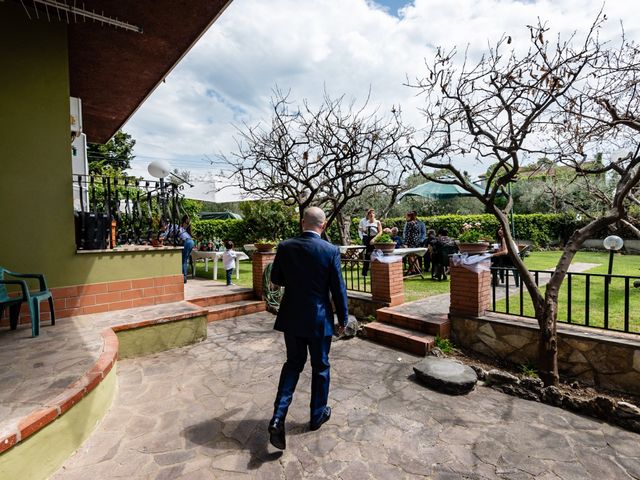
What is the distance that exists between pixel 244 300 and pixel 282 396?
450cm

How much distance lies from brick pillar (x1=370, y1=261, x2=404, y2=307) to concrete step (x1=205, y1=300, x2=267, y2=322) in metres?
2.34

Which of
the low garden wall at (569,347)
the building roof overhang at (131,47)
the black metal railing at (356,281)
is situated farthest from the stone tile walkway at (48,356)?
the building roof overhang at (131,47)

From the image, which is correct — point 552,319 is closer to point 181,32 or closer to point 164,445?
point 164,445

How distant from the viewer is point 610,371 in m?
3.32

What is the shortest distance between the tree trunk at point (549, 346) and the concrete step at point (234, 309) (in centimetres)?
463

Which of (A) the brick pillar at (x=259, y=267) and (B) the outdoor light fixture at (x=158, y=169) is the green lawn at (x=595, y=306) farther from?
(B) the outdoor light fixture at (x=158, y=169)

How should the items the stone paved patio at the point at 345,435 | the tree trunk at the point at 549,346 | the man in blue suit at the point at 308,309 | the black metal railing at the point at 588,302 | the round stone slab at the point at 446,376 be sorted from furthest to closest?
the black metal railing at the point at 588,302
the tree trunk at the point at 549,346
the round stone slab at the point at 446,376
the man in blue suit at the point at 308,309
the stone paved patio at the point at 345,435

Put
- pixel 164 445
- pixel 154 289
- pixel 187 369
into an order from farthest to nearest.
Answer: pixel 154 289 → pixel 187 369 → pixel 164 445

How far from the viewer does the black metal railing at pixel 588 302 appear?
3584 millimetres

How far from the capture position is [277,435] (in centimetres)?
228

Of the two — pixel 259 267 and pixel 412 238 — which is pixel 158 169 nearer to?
pixel 259 267

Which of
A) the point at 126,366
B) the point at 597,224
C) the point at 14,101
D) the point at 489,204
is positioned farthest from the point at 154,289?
the point at 597,224

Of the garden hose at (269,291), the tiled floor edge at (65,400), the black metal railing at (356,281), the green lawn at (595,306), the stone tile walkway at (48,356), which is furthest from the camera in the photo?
the garden hose at (269,291)

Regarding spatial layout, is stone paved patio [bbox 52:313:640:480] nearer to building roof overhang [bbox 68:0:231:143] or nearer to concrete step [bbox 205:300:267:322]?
concrete step [bbox 205:300:267:322]
